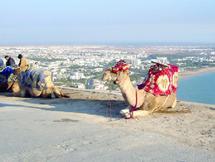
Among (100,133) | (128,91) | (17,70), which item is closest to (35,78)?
(17,70)

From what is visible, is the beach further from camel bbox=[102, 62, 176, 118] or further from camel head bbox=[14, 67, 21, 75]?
camel head bbox=[14, 67, 21, 75]

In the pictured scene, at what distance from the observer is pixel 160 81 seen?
47.0 ft

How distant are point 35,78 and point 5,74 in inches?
98.3

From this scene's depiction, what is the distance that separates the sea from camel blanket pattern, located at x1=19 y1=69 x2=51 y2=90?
4.93 meters

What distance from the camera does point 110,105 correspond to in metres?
15.8

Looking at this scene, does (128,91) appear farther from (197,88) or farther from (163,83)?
(197,88)

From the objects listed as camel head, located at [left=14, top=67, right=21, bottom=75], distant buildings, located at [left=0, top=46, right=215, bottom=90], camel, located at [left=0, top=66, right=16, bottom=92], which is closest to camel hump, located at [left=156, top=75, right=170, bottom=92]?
distant buildings, located at [left=0, top=46, right=215, bottom=90]

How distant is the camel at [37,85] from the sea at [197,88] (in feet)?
15.2

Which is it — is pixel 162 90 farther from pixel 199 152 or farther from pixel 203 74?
pixel 203 74

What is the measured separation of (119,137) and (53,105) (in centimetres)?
549

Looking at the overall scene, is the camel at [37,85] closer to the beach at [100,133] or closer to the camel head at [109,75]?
the beach at [100,133]

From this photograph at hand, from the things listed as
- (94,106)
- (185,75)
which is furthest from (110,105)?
(185,75)

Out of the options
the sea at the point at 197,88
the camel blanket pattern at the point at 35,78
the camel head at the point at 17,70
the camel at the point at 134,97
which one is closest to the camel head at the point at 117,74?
the camel at the point at 134,97

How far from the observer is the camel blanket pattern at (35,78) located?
18.4m
